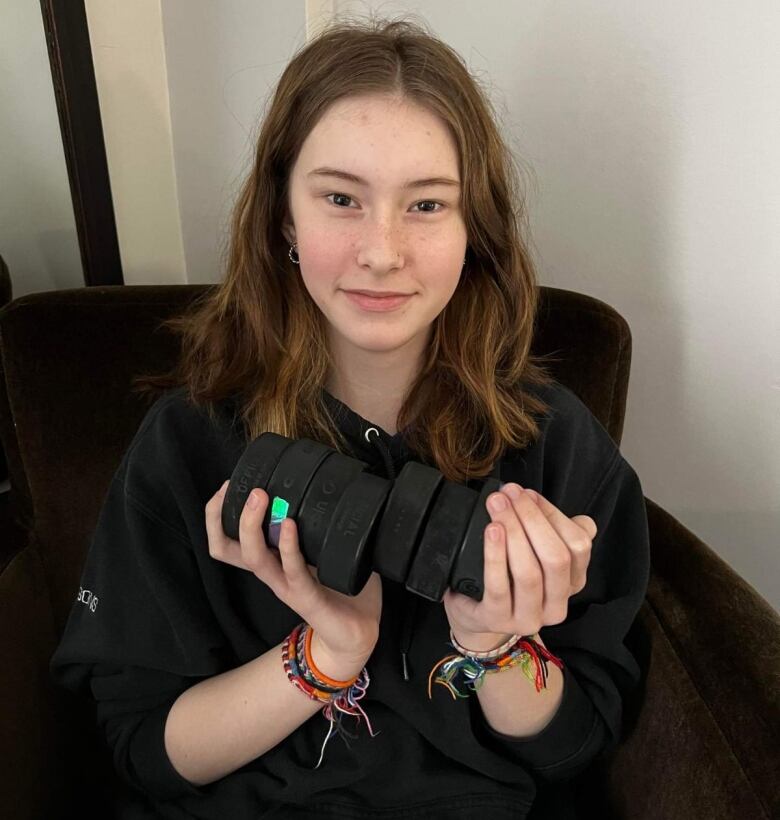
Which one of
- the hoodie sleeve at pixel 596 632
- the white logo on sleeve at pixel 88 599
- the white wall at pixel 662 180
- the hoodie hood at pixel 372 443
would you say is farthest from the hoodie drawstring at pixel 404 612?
the white wall at pixel 662 180

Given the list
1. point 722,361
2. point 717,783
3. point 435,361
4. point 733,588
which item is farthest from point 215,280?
point 717,783

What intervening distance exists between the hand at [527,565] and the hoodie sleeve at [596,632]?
21 cm

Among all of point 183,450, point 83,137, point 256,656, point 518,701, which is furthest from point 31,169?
point 518,701

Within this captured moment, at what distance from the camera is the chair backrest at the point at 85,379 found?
3.11 feet

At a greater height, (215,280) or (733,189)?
(733,189)

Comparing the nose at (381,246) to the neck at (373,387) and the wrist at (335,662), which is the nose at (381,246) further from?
the wrist at (335,662)

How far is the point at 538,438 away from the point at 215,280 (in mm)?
809

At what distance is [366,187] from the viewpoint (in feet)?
2.34

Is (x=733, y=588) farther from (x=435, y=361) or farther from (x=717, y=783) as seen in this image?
(x=435, y=361)

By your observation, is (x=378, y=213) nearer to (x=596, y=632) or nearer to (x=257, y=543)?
(x=257, y=543)

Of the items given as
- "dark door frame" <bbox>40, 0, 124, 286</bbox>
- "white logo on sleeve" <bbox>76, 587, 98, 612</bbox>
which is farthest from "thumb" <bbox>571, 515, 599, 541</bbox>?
"dark door frame" <bbox>40, 0, 124, 286</bbox>

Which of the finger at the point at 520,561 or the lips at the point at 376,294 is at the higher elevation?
the lips at the point at 376,294

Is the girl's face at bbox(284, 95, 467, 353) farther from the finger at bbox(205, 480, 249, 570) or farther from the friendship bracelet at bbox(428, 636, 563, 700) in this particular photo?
the friendship bracelet at bbox(428, 636, 563, 700)

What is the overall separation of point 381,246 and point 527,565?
33 cm
